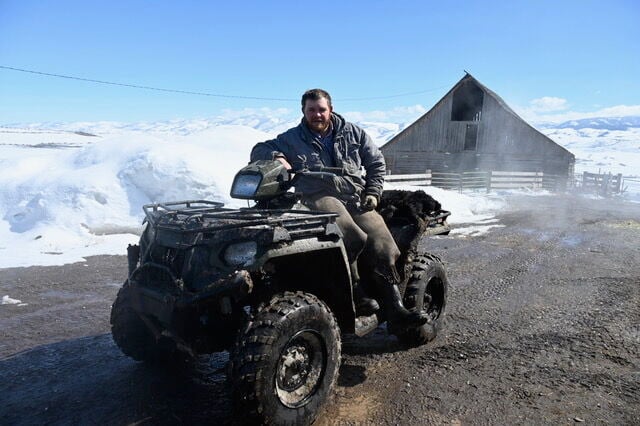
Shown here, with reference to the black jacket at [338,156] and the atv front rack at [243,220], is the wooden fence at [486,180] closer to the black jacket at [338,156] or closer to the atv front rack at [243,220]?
the black jacket at [338,156]

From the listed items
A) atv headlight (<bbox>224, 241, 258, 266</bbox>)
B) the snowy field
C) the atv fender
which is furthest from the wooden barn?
atv headlight (<bbox>224, 241, 258, 266</bbox>)

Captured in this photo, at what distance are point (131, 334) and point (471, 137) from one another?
28507 mm

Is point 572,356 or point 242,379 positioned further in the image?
point 572,356

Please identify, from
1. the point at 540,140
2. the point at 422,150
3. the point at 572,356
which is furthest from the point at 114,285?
the point at 540,140

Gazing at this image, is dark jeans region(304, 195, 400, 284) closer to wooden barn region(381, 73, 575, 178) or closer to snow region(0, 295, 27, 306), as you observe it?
snow region(0, 295, 27, 306)

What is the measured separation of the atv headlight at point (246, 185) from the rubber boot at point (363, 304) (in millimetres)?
1181

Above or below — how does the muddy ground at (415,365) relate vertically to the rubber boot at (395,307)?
below

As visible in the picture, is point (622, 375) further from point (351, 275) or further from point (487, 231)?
point (487, 231)

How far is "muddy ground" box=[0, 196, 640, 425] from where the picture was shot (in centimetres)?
319

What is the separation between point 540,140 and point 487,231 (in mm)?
19077

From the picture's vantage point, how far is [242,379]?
253 cm

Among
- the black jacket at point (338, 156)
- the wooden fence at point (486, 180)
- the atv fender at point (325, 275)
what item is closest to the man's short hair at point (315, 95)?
the black jacket at point (338, 156)

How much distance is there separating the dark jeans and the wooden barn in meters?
23.8

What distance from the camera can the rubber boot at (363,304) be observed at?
3.72 meters
